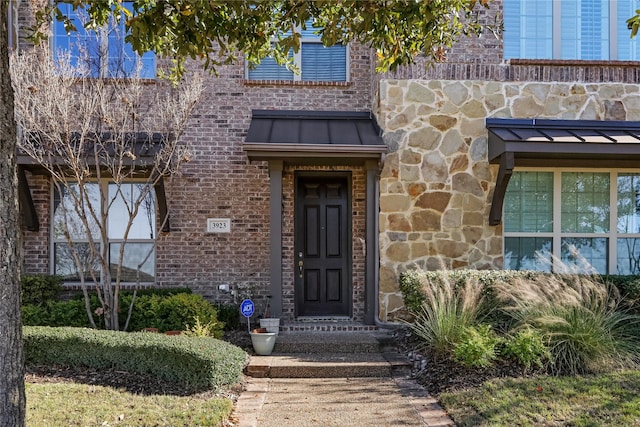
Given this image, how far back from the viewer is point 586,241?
27.9 feet

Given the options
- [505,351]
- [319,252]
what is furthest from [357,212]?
[505,351]

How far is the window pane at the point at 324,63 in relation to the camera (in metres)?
9.09

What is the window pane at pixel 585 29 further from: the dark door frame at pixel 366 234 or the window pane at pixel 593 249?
the dark door frame at pixel 366 234

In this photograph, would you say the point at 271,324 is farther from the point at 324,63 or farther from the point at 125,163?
the point at 324,63

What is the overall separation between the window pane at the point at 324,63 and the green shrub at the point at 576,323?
177 inches

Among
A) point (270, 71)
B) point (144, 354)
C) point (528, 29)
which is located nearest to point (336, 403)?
point (144, 354)

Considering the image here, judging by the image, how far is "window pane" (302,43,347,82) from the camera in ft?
29.8

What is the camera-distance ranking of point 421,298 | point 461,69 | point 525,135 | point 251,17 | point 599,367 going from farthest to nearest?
point 461,69
point 525,135
point 421,298
point 599,367
point 251,17

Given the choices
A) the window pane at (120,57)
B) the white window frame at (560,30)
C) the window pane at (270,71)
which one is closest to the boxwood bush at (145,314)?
the window pane at (120,57)

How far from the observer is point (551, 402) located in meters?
4.89

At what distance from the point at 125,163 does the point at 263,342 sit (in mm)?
3237

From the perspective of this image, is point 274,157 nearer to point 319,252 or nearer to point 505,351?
point 319,252

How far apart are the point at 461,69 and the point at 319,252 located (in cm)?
363

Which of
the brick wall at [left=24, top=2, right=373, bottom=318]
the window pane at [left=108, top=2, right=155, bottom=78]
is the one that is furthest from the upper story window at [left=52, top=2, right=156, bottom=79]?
the brick wall at [left=24, top=2, right=373, bottom=318]
